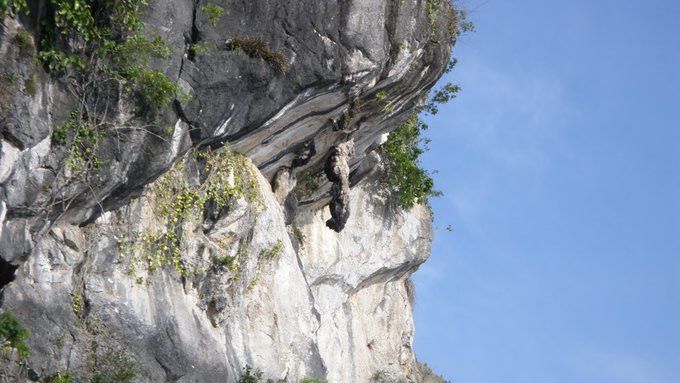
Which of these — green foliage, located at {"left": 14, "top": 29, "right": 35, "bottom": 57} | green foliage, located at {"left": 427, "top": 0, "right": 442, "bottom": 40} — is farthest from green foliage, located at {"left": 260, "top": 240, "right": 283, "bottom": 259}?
green foliage, located at {"left": 14, "top": 29, "right": 35, "bottom": 57}

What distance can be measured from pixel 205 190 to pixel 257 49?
2.31m

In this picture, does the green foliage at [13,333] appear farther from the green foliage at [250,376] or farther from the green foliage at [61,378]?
the green foliage at [250,376]

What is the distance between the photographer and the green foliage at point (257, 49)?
17000mm

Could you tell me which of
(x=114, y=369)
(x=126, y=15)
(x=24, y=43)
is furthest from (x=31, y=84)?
(x=114, y=369)

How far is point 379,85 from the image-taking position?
754 inches

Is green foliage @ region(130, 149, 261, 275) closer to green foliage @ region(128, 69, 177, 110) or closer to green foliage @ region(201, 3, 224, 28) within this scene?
green foliage @ region(128, 69, 177, 110)

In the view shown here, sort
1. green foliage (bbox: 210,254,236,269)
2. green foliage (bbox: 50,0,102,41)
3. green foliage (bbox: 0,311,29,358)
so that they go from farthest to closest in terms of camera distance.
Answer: green foliage (bbox: 210,254,236,269) < green foliage (bbox: 50,0,102,41) < green foliage (bbox: 0,311,29,358)

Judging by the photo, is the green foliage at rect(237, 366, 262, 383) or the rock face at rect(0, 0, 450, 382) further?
the green foliage at rect(237, 366, 262, 383)

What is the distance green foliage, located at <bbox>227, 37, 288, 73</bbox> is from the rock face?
0.09 meters

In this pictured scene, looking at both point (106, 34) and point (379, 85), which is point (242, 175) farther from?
point (106, 34)

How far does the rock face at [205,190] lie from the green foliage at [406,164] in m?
A: 1.99

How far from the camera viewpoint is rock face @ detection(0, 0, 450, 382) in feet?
49.2

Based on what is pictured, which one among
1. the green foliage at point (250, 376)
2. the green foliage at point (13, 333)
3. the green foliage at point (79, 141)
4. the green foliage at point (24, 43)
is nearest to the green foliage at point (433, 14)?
the green foliage at point (250, 376)

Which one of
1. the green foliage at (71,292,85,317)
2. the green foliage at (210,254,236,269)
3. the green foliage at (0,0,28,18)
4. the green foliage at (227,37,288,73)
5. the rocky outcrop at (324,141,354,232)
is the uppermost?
the rocky outcrop at (324,141,354,232)
